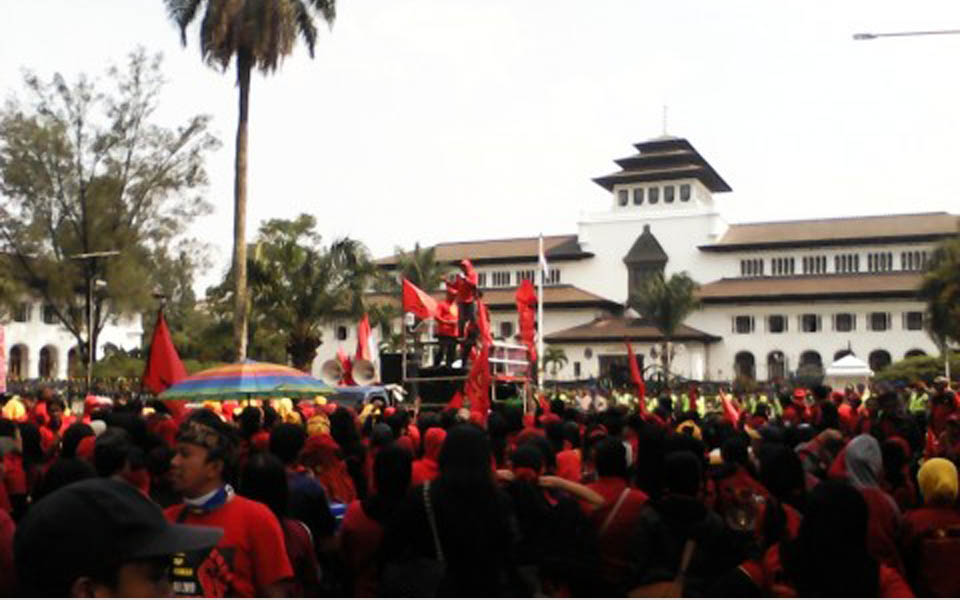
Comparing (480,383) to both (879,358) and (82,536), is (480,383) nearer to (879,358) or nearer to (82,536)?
(82,536)

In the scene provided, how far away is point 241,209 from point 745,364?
4690cm

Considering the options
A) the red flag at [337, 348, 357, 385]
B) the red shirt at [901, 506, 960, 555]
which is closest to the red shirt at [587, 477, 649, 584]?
the red shirt at [901, 506, 960, 555]

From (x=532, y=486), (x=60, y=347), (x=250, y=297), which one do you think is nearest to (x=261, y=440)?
(x=532, y=486)

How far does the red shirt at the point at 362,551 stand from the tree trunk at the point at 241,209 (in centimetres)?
2030

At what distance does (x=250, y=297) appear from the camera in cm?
3594

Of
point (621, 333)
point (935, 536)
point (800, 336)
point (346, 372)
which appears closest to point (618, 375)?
point (621, 333)

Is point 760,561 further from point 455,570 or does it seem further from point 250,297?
point 250,297

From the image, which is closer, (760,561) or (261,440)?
(760,561)

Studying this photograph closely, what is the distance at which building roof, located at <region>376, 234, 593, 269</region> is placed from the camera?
73000 millimetres

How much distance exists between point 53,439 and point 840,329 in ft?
194

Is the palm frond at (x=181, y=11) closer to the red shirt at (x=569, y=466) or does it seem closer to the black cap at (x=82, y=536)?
the red shirt at (x=569, y=466)

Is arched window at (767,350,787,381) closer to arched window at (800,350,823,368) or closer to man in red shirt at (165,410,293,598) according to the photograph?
arched window at (800,350,823,368)

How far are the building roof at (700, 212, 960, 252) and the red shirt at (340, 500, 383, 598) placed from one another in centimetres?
6305

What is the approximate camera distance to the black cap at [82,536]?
2164mm
